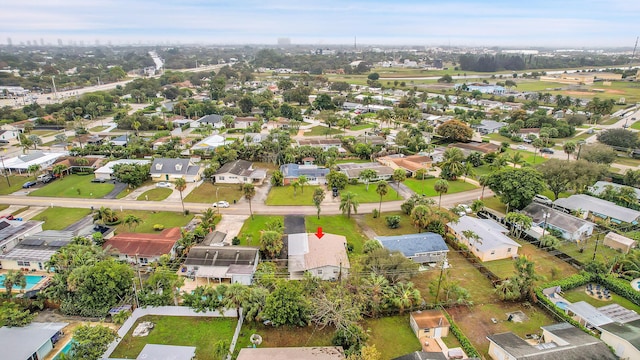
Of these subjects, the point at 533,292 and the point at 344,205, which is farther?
the point at 344,205

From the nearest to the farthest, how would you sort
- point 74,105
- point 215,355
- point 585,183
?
point 215,355
point 585,183
point 74,105

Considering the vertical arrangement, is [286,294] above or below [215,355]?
above

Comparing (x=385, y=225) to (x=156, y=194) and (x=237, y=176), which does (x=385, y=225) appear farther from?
(x=156, y=194)

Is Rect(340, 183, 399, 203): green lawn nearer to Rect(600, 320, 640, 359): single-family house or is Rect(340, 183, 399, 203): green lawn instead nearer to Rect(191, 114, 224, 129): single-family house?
Rect(600, 320, 640, 359): single-family house

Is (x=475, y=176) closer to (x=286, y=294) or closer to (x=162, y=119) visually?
(x=286, y=294)

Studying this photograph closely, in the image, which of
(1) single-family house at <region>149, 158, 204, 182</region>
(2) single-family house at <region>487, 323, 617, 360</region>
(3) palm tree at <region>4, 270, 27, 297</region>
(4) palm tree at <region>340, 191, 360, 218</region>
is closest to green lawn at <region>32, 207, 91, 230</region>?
(1) single-family house at <region>149, 158, 204, 182</region>

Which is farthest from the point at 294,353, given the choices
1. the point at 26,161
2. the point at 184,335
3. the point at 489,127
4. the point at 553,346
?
the point at 489,127

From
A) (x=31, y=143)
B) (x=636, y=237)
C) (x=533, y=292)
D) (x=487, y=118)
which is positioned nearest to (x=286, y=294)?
(x=533, y=292)
